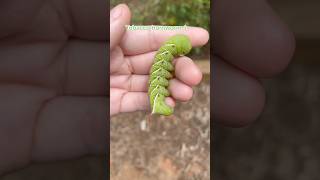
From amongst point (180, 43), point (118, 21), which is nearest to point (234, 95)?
point (180, 43)

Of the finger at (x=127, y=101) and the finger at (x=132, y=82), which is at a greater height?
the finger at (x=132, y=82)

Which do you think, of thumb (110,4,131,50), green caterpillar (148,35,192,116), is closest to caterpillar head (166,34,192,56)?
green caterpillar (148,35,192,116)

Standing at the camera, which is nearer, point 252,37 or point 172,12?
point 172,12

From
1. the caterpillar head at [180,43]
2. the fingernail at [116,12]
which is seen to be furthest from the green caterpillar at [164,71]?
the fingernail at [116,12]

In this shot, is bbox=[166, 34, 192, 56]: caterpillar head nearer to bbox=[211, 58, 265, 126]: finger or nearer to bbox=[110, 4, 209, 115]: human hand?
bbox=[110, 4, 209, 115]: human hand

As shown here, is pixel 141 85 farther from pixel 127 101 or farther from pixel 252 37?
pixel 252 37

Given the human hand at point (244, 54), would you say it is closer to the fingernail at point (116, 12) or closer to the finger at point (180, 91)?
the finger at point (180, 91)

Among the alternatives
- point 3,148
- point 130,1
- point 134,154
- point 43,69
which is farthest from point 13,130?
point 130,1
